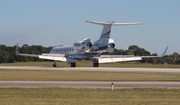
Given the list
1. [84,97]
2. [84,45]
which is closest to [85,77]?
[84,97]

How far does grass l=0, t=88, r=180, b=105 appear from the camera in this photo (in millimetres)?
20266

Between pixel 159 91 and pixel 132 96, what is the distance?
3685 millimetres

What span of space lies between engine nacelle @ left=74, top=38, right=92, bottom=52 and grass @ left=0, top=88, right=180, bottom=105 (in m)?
47.2

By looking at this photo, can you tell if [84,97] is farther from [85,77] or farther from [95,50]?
[95,50]

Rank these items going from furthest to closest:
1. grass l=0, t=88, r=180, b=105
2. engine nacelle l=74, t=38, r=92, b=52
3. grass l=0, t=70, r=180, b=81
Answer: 1. engine nacelle l=74, t=38, r=92, b=52
2. grass l=0, t=70, r=180, b=81
3. grass l=0, t=88, r=180, b=105

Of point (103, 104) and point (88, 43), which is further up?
point (88, 43)

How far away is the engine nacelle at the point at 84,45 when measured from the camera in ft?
240

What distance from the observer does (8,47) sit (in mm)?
142625

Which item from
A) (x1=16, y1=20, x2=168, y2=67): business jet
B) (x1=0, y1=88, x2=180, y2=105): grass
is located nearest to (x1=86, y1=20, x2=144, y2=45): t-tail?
(x1=16, y1=20, x2=168, y2=67): business jet

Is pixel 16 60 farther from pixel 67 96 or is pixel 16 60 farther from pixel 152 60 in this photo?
pixel 67 96

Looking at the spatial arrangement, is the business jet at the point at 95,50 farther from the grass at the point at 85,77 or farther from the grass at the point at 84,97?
the grass at the point at 84,97

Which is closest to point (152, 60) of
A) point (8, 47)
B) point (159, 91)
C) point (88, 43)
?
point (8, 47)

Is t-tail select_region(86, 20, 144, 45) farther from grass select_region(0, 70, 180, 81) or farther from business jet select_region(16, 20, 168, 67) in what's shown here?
grass select_region(0, 70, 180, 81)

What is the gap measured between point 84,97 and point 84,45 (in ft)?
167
